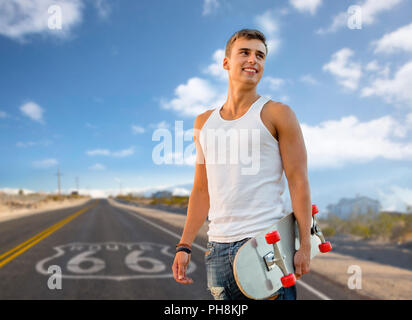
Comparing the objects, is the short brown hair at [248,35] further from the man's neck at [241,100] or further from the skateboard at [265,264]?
the skateboard at [265,264]

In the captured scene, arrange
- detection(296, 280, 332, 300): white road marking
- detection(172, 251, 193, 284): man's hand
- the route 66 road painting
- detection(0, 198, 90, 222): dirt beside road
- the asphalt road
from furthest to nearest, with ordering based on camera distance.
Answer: detection(0, 198, 90, 222): dirt beside road < the route 66 road painting < the asphalt road < detection(296, 280, 332, 300): white road marking < detection(172, 251, 193, 284): man's hand

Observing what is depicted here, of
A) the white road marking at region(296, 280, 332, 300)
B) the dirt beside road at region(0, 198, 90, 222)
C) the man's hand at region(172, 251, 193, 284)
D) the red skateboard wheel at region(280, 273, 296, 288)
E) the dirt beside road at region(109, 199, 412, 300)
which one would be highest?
the red skateboard wheel at region(280, 273, 296, 288)

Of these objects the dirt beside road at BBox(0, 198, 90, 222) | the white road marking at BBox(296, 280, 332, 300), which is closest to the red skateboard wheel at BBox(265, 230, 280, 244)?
the white road marking at BBox(296, 280, 332, 300)

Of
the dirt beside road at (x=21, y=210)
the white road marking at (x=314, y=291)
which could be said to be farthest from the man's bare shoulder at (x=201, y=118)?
the dirt beside road at (x=21, y=210)

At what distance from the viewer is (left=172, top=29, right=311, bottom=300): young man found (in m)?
1.53

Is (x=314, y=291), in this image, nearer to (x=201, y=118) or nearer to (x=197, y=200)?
(x=197, y=200)

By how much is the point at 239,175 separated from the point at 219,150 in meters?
0.17

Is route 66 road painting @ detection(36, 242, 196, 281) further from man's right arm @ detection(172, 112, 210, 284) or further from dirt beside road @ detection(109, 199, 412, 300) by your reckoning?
man's right arm @ detection(172, 112, 210, 284)

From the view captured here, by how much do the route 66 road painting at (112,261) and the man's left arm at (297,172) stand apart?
6.65 meters

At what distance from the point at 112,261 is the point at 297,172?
28.5 ft

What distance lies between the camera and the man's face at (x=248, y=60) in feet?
→ 5.51

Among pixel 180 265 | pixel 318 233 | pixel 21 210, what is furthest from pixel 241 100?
pixel 21 210

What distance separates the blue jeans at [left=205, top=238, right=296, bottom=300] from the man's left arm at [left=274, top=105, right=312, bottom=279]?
21 cm

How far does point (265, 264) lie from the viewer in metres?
1.45
